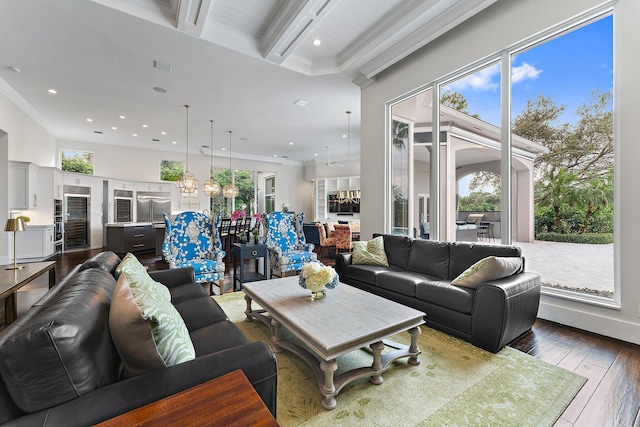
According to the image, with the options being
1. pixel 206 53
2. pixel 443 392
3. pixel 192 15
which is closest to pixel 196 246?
pixel 206 53

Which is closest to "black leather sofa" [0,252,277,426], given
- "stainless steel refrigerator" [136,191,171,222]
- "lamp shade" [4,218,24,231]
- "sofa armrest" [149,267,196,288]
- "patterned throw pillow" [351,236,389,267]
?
"sofa armrest" [149,267,196,288]

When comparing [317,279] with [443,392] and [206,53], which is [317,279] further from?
[206,53]

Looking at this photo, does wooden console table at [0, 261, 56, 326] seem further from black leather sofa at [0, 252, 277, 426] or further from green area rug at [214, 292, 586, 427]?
green area rug at [214, 292, 586, 427]

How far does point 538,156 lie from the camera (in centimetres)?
322

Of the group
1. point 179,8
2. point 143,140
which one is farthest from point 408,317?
point 143,140

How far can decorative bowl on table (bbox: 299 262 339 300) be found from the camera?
2.31 meters

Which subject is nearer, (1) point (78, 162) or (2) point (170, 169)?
(1) point (78, 162)

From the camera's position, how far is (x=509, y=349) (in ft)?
7.66

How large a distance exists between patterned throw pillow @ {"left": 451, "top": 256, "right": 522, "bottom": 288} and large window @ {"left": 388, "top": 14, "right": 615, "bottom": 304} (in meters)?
0.85

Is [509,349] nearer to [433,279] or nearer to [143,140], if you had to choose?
[433,279]

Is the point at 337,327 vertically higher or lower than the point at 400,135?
lower

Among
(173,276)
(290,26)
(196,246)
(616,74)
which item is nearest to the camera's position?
(616,74)

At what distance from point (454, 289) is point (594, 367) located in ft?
3.42

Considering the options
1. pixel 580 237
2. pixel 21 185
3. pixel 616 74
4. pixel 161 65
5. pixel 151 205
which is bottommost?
pixel 580 237
